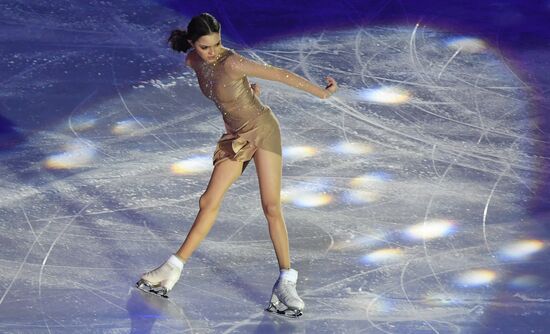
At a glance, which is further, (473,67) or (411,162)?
(473,67)

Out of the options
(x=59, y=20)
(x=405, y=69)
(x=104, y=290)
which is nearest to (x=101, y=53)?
(x=59, y=20)

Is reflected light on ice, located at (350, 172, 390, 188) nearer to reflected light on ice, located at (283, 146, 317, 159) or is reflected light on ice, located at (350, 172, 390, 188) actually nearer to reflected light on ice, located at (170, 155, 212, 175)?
reflected light on ice, located at (283, 146, 317, 159)

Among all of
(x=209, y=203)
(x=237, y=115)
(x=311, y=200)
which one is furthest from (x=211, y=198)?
(x=311, y=200)

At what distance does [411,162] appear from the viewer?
316 inches

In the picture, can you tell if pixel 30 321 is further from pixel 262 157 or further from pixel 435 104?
pixel 435 104

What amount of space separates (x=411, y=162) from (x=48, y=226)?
100 inches

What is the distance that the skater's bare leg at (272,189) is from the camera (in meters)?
5.96

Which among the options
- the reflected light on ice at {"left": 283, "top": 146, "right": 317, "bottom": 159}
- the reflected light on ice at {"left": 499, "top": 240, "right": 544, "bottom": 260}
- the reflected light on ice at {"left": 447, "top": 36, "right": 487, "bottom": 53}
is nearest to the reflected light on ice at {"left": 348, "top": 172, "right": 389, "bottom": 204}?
the reflected light on ice at {"left": 283, "top": 146, "right": 317, "bottom": 159}

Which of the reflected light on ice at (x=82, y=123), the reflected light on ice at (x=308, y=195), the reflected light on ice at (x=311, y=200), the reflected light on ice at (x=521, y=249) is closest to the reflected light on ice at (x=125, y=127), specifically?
the reflected light on ice at (x=82, y=123)

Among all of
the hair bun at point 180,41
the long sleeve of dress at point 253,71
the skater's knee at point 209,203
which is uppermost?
the hair bun at point 180,41

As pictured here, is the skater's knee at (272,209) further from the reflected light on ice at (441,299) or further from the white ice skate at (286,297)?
the reflected light on ice at (441,299)

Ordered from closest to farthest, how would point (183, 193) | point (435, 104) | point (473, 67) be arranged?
point (183, 193) → point (435, 104) → point (473, 67)

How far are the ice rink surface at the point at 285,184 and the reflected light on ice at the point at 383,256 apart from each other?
0.01m

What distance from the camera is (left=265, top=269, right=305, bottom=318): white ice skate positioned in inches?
234
